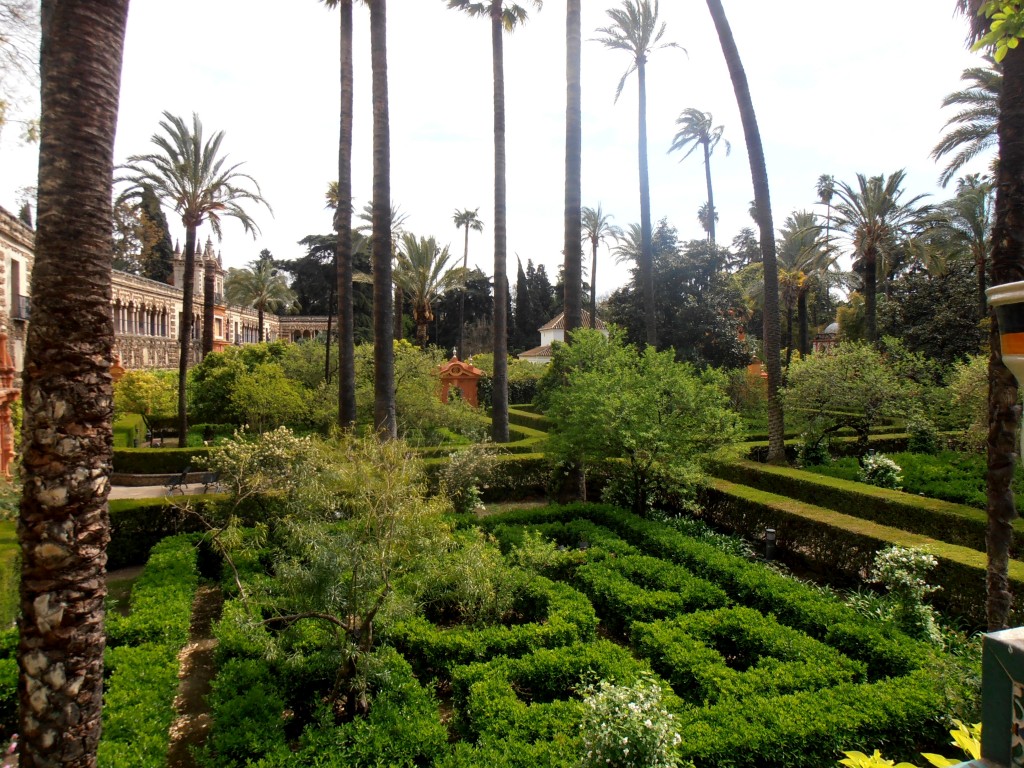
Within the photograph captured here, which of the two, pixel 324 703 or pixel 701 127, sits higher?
pixel 701 127

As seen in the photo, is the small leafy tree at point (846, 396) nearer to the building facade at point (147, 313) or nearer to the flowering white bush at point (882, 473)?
the flowering white bush at point (882, 473)

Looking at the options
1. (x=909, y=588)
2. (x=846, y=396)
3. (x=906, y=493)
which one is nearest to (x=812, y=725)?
(x=909, y=588)

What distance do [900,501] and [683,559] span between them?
4.39 metres

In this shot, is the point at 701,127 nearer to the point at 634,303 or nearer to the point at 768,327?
the point at 634,303

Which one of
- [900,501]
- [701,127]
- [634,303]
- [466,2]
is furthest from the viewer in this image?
[701,127]

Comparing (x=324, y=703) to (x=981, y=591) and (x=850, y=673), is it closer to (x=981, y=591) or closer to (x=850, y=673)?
(x=850, y=673)

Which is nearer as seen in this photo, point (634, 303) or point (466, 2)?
point (466, 2)

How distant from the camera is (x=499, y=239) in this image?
17.9 m

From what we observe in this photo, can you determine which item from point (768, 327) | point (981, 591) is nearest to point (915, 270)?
point (768, 327)

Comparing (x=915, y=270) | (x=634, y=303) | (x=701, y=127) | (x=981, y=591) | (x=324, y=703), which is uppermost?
(x=701, y=127)

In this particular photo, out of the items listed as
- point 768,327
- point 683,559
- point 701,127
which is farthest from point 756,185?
point 701,127

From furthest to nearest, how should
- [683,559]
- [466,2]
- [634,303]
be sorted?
[634,303] < [466,2] < [683,559]

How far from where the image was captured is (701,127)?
3484 centimetres

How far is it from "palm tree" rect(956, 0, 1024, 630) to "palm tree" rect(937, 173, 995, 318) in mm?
19333
